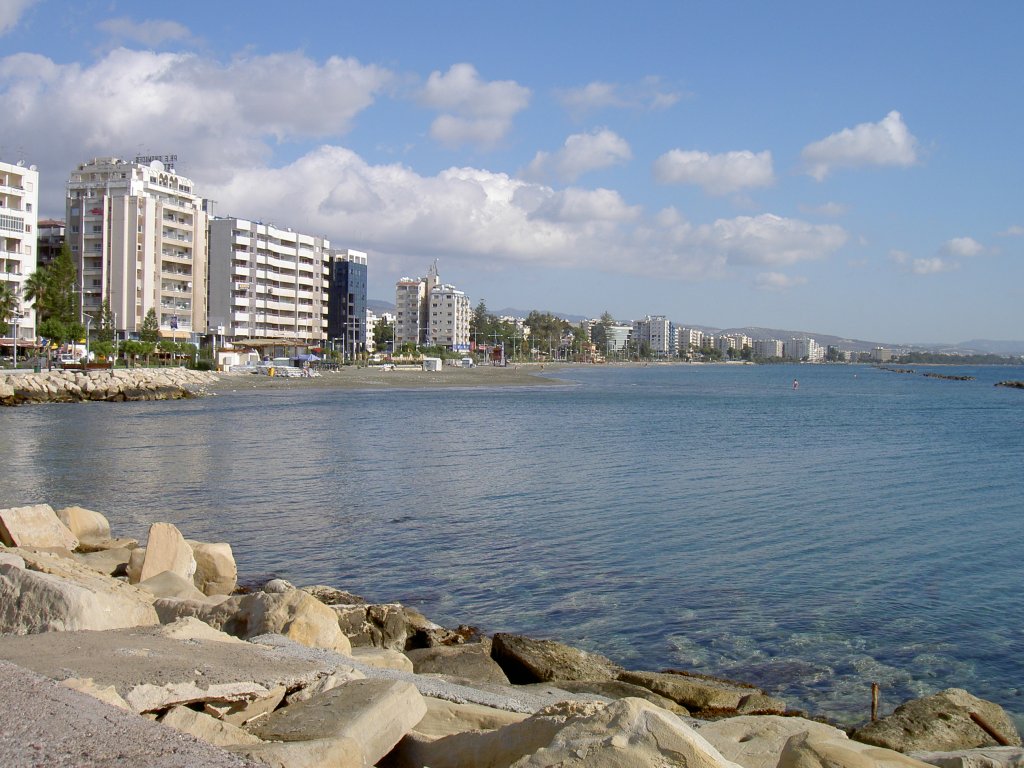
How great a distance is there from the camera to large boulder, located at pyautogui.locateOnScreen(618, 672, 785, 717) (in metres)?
8.84

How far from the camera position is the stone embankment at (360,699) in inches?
190

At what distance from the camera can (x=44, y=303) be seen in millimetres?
78000

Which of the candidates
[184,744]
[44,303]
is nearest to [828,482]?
[184,744]

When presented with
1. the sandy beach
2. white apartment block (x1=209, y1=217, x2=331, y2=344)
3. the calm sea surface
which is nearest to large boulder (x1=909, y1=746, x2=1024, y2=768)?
the calm sea surface

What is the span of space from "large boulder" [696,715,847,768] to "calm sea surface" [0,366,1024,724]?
5.95ft

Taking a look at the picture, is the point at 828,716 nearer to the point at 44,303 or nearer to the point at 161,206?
the point at 44,303

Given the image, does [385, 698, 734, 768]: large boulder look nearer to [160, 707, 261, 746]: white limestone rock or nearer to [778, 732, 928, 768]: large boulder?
[778, 732, 928, 768]: large boulder

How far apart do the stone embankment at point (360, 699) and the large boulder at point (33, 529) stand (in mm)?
2112

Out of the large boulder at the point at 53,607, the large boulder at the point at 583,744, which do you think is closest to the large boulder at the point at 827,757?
Result: the large boulder at the point at 583,744

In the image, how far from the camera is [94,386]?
6122 cm

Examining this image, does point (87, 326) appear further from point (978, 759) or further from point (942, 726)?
point (978, 759)

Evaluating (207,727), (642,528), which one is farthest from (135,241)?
(207,727)

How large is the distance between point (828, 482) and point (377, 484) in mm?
12264

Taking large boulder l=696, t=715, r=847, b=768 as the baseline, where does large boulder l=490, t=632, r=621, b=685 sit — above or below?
below
